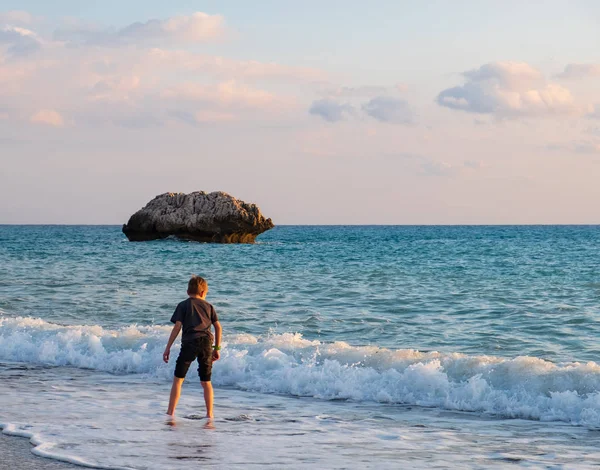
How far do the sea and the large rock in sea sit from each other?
4258 centimetres

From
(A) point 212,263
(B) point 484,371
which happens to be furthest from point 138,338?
(A) point 212,263

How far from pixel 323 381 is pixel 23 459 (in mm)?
5332

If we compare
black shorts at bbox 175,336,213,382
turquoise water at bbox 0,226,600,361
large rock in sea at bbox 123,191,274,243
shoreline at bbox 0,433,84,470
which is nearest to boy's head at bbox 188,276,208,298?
black shorts at bbox 175,336,213,382

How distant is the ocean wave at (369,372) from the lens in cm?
987

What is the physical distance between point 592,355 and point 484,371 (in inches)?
125

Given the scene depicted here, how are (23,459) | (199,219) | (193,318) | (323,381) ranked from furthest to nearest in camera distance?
(199,219)
(323,381)
(193,318)
(23,459)

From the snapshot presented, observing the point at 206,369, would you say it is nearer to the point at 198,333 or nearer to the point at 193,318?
the point at 198,333

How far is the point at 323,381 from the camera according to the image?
11000 mm

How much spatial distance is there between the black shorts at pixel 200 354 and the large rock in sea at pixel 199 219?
57.3 metres

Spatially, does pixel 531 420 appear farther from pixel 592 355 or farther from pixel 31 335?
pixel 31 335

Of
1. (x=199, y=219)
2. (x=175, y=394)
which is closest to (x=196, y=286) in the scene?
(x=175, y=394)

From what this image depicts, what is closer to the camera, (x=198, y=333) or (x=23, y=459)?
(x=23, y=459)

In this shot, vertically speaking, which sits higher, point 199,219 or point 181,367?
point 199,219

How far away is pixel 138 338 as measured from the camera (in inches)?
552
